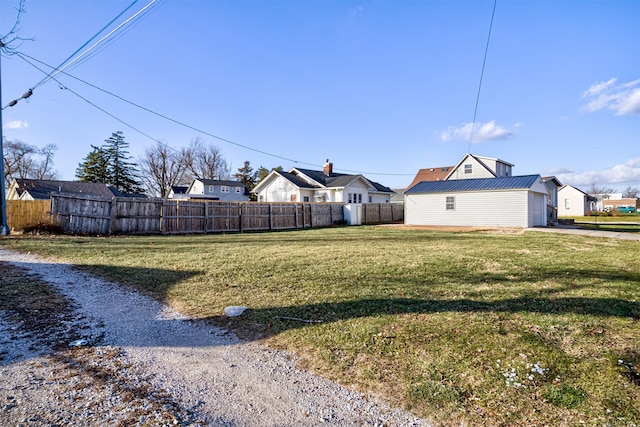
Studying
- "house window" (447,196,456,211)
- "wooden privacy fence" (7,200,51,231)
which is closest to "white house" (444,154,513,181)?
"house window" (447,196,456,211)

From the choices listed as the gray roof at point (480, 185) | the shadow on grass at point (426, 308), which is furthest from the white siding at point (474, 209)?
the shadow on grass at point (426, 308)

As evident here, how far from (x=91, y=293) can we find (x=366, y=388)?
4.50 meters

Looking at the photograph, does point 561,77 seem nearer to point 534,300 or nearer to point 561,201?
point 534,300

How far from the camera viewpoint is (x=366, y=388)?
246 cm

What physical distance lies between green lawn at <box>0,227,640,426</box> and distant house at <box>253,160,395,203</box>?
21891 millimetres

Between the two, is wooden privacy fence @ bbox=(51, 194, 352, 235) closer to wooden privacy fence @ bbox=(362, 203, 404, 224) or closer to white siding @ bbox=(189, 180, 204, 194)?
wooden privacy fence @ bbox=(362, 203, 404, 224)

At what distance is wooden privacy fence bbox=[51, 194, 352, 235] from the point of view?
1345 centimetres

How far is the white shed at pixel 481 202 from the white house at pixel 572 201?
29.3 m

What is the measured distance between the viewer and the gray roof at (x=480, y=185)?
19.2m

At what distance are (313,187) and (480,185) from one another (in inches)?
568

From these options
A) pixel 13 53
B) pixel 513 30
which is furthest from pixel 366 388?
pixel 13 53

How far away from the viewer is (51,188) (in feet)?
109

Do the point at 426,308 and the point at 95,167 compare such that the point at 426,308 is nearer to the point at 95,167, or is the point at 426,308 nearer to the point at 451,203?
the point at 451,203

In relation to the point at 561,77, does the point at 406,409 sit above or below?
below
